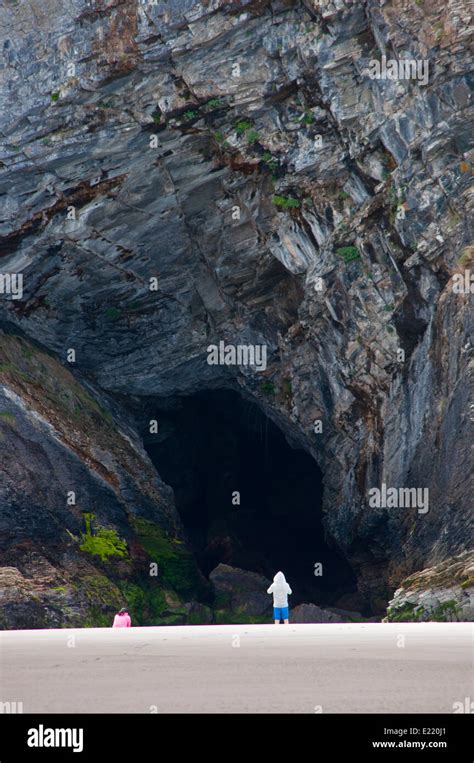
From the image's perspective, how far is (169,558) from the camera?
25.9m

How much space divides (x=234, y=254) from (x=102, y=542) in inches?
385

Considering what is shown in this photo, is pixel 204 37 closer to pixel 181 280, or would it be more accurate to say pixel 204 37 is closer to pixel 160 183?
pixel 160 183

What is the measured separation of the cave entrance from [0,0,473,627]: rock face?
4.12m

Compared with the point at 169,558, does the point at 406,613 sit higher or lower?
lower

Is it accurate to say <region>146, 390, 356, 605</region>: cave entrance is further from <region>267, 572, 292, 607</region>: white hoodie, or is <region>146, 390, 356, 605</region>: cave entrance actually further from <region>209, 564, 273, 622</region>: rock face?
<region>267, 572, 292, 607</region>: white hoodie

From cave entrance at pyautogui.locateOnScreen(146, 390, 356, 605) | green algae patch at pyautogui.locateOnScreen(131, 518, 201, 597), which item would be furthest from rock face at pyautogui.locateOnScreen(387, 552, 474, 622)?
cave entrance at pyautogui.locateOnScreen(146, 390, 356, 605)

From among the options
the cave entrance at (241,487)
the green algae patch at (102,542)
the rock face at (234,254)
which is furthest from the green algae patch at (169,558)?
the cave entrance at (241,487)

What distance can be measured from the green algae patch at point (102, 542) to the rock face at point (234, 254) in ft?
0.36

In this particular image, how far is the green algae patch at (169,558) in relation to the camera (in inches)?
1009

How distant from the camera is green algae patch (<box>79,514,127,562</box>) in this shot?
24.1 m

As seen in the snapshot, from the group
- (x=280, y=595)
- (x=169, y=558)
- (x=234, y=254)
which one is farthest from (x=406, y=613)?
(x=234, y=254)

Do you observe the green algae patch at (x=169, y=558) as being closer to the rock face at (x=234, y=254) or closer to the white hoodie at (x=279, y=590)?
the rock face at (x=234, y=254)

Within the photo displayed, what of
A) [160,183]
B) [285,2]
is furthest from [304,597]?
[285,2]

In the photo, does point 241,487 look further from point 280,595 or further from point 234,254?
point 280,595
